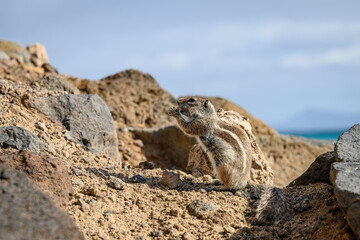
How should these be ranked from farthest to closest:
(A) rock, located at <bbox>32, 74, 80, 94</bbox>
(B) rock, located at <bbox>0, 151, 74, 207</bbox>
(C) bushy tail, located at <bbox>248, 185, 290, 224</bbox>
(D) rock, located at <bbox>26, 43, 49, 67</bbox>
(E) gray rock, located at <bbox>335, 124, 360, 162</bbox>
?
1. (D) rock, located at <bbox>26, 43, 49, 67</bbox>
2. (A) rock, located at <bbox>32, 74, 80, 94</bbox>
3. (C) bushy tail, located at <bbox>248, 185, 290, 224</bbox>
4. (E) gray rock, located at <bbox>335, 124, 360, 162</bbox>
5. (B) rock, located at <bbox>0, 151, 74, 207</bbox>

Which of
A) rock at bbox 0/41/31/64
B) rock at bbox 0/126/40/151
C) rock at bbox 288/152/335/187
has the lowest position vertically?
rock at bbox 288/152/335/187

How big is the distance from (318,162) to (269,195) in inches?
40.5

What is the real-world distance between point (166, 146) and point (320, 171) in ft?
17.8

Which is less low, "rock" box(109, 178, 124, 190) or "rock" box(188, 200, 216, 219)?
"rock" box(109, 178, 124, 190)

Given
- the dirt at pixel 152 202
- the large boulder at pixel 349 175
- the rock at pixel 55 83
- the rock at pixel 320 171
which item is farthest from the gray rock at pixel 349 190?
the rock at pixel 55 83

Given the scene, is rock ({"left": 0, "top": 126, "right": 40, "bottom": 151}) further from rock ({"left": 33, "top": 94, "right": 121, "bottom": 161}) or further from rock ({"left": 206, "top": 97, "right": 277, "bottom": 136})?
rock ({"left": 206, "top": 97, "right": 277, "bottom": 136})

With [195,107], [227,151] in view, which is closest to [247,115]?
[195,107]

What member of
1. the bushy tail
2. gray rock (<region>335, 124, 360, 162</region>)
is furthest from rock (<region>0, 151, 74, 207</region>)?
gray rock (<region>335, 124, 360, 162</region>)

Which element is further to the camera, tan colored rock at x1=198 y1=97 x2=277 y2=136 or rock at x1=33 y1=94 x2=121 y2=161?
tan colored rock at x1=198 y1=97 x2=277 y2=136

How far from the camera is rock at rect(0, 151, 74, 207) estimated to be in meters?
4.83

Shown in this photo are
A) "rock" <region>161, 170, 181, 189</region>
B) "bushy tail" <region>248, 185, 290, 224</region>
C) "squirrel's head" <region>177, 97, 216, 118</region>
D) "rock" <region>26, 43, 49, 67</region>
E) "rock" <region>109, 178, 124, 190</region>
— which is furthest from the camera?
"rock" <region>26, 43, 49, 67</region>

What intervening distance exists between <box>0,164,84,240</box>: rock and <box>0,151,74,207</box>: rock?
0.85 meters

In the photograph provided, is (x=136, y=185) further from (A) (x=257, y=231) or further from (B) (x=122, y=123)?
(B) (x=122, y=123)

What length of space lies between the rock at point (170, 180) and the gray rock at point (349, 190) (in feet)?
6.37
